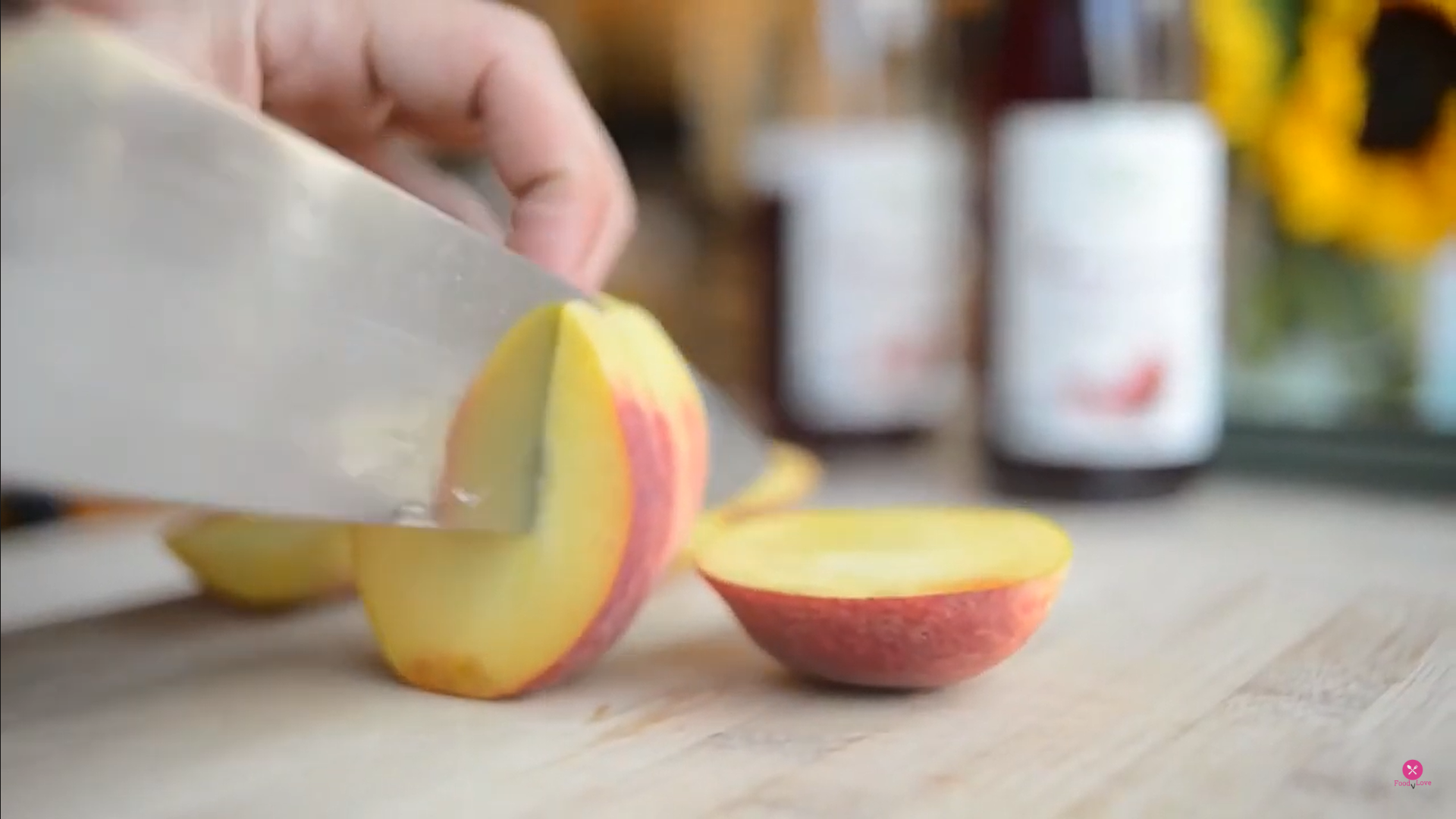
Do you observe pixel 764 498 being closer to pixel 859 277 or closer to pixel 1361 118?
pixel 859 277

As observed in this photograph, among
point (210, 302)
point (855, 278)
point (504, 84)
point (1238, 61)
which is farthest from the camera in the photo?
point (855, 278)

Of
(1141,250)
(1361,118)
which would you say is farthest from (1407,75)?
(1141,250)

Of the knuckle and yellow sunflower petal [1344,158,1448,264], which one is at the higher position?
the knuckle

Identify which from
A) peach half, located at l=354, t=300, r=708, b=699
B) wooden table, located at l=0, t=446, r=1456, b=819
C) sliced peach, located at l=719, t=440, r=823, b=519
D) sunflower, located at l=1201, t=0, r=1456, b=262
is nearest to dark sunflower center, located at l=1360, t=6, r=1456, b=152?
sunflower, located at l=1201, t=0, r=1456, b=262

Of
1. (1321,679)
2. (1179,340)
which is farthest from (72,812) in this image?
(1179,340)

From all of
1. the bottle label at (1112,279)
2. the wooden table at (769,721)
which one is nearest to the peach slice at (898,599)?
the wooden table at (769,721)

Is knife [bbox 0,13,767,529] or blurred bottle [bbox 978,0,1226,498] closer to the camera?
knife [bbox 0,13,767,529]

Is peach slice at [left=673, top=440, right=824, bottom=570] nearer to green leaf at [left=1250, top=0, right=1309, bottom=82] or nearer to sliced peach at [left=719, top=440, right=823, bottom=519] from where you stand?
sliced peach at [left=719, top=440, right=823, bottom=519]
